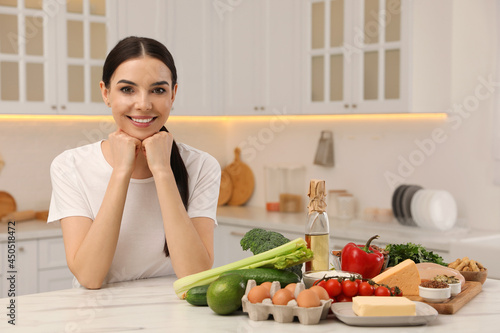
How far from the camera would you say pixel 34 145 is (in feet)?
14.8

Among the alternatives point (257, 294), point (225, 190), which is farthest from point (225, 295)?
point (225, 190)

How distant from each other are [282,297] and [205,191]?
84cm

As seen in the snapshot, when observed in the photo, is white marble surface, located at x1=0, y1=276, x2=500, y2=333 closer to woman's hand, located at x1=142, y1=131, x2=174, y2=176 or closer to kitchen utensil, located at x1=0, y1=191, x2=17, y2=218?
woman's hand, located at x1=142, y1=131, x2=174, y2=176

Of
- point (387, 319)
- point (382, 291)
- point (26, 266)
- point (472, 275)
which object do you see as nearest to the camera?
point (387, 319)

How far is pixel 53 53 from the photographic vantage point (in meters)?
4.20

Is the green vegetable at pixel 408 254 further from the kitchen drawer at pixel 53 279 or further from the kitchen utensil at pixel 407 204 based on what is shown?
the kitchen drawer at pixel 53 279

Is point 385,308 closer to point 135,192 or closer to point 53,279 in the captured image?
point 135,192

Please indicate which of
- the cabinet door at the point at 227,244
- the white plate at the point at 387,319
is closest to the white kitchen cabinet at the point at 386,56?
the cabinet door at the point at 227,244

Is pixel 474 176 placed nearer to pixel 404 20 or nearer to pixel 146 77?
pixel 404 20

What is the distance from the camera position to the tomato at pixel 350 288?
1.57 m

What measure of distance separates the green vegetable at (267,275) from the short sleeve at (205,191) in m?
0.58

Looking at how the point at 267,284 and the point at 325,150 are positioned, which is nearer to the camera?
the point at 267,284

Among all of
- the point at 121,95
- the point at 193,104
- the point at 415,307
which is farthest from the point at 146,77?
the point at 193,104

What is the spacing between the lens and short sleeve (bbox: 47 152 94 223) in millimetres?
2089
